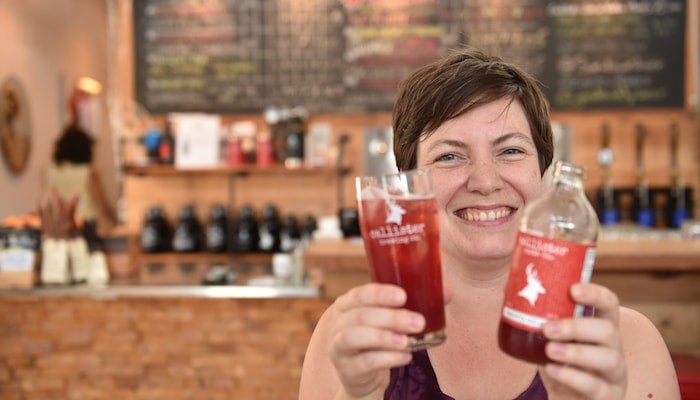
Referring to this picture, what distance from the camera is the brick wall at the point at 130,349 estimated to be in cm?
321

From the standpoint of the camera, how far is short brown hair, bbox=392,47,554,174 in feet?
3.93

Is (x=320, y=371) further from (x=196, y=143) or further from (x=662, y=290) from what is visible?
(x=196, y=143)

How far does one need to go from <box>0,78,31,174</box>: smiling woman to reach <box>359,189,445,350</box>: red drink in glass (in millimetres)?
4655

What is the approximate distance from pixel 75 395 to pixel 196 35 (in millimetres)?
2278

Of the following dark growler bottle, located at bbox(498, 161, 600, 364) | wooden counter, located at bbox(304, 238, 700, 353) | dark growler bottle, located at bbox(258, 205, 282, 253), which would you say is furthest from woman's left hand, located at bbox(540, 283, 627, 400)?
dark growler bottle, located at bbox(258, 205, 282, 253)

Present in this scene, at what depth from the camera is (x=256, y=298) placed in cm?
315

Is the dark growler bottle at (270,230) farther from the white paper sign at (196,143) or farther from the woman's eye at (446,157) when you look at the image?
the woman's eye at (446,157)

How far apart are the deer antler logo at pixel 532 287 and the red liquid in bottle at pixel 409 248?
133 mm

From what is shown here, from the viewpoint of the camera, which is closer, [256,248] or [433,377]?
[433,377]

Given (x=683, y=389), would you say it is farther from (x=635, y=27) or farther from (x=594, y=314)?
(x=635, y=27)

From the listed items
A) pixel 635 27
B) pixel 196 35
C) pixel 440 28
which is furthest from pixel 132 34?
pixel 635 27

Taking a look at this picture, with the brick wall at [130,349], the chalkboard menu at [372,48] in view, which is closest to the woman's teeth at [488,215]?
the brick wall at [130,349]

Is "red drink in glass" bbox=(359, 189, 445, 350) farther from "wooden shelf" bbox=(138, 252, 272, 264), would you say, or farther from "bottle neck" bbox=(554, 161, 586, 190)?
"wooden shelf" bbox=(138, 252, 272, 264)

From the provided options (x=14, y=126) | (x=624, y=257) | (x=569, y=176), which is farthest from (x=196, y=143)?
(x=569, y=176)
